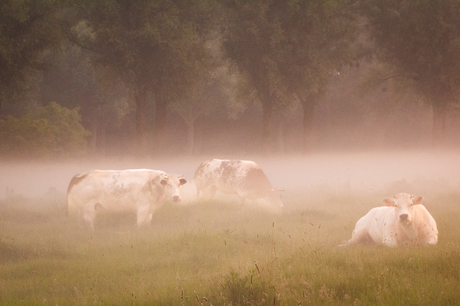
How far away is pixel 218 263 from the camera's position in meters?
7.89

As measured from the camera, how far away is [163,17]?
22484 millimetres

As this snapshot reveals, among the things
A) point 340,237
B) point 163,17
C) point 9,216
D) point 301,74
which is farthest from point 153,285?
point 301,74

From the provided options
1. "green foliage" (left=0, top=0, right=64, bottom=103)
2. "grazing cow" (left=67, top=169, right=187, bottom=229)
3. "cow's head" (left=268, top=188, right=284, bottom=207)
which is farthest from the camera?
"green foliage" (left=0, top=0, right=64, bottom=103)

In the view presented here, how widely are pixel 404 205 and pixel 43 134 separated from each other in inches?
872

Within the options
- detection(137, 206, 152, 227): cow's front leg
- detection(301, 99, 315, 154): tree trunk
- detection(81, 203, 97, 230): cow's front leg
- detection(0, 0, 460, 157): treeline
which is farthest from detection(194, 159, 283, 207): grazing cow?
detection(301, 99, 315, 154): tree trunk

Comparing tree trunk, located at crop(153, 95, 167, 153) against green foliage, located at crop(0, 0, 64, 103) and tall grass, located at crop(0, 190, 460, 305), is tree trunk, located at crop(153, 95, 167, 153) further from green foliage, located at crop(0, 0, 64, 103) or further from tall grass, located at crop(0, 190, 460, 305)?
tall grass, located at crop(0, 190, 460, 305)

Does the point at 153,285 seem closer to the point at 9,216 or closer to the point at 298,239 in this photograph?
the point at 298,239

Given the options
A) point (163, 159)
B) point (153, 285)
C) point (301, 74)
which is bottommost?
point (153, 285)

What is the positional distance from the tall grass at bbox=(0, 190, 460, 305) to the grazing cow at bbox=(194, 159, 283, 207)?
2.35 meters

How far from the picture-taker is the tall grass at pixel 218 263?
221 inches

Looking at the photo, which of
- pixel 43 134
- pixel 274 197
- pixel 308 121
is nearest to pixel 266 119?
pixel 308 121

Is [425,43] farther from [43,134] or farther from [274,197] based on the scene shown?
[43,134]

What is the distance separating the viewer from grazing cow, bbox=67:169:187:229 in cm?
1230

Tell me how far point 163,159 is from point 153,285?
1972 centimetres
